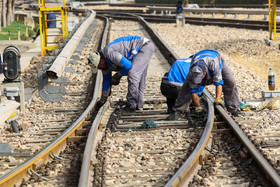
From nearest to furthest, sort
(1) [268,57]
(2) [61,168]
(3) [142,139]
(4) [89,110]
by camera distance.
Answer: (2) [61,168], (3) [142,139], (4) [89,110], (1) [268,57]

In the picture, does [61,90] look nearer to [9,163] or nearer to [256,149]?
[9,163]

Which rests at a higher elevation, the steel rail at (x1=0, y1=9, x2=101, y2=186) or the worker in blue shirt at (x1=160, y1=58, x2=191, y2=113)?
the worker in blue shirt at (x1=160, y1=58, x2=191, y2=113)

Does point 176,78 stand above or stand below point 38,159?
above

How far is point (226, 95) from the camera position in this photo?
780 cm

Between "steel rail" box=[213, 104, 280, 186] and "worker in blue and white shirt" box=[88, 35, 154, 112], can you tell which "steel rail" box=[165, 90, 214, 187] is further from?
"worker in blue and white shirt" box=[88, 35, 154, 112]

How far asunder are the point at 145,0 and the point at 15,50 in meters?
45.5

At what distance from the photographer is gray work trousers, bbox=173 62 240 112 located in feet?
24.0

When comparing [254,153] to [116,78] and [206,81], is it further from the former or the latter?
[116,78]

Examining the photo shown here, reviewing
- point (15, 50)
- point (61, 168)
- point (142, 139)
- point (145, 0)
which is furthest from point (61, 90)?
point (145, 0)

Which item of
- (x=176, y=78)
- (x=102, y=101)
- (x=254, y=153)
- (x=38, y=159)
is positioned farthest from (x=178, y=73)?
(x=38, y=159)

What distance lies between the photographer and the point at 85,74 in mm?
11781

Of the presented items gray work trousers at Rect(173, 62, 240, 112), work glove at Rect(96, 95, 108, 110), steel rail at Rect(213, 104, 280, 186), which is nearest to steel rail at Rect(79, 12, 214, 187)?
steel rail at Rect(213, 104, 280, 186)

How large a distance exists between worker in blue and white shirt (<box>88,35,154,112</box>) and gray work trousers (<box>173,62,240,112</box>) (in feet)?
2.43

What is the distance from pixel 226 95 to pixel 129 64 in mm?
1515
